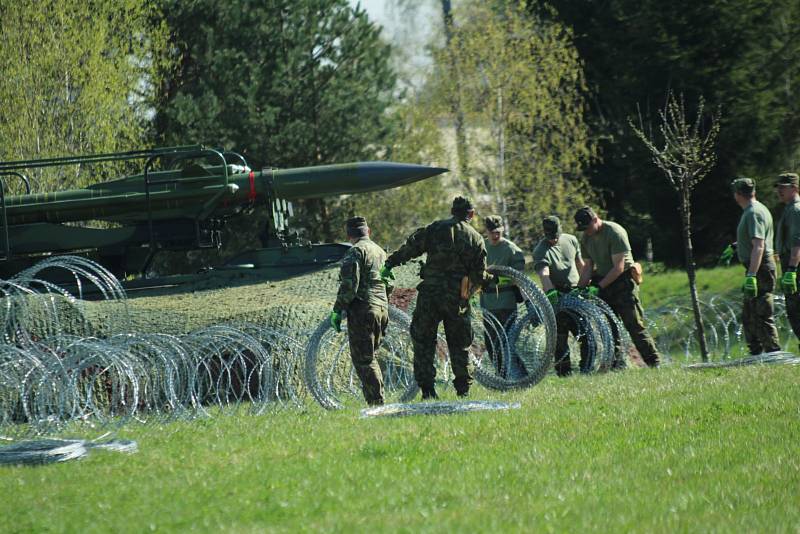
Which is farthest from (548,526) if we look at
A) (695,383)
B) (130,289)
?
(130,289)

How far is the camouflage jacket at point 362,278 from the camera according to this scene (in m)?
12.0

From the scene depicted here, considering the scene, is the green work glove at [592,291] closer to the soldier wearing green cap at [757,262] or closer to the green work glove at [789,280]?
the soldier wearing green cap at [757,262]

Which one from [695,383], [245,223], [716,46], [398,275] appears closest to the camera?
[695,383]

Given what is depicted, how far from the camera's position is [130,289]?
1641 cm

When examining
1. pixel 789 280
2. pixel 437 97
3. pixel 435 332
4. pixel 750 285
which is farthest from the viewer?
pixel 437 97

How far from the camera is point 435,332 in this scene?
12227 millimetres

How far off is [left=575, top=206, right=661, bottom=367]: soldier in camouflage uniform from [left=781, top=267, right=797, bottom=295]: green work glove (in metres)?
1.86

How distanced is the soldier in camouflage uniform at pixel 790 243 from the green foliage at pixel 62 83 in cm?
1633

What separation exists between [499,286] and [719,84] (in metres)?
13.6

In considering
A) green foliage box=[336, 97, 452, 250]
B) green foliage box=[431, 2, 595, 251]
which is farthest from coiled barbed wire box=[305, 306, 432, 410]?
green foliage box=[336, 97, 452, 250]

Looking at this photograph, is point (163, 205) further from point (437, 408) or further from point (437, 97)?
point (437, 97)

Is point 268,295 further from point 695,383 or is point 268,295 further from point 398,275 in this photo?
point 695,383

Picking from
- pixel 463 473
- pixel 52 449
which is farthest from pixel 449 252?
pixel 463 473

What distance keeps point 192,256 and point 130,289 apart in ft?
44.1
